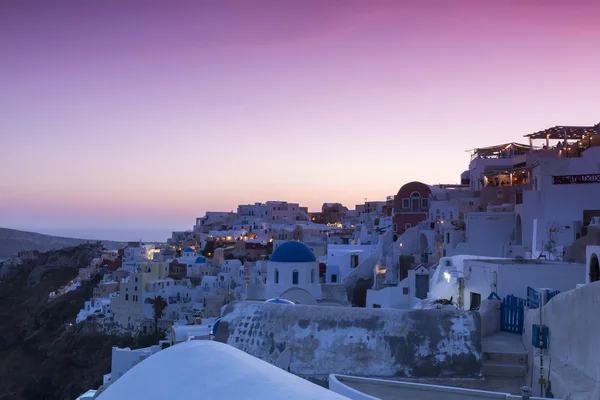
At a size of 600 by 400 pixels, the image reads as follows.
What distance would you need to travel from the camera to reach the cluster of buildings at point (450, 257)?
1292 centimetres

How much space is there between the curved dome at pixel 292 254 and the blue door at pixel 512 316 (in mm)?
12201

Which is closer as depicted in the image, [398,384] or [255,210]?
[398,384]

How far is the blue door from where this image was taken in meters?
10.3

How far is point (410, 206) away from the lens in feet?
113

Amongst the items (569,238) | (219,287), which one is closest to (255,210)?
(219,287)

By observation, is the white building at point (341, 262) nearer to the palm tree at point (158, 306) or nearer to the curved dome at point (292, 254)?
the curved dome at point (292, 254)

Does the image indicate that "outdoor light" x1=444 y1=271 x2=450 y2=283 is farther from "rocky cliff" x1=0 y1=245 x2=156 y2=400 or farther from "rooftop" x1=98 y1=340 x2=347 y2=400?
"rocky cliff" x1=0 y1=245 x2=156 y2=400

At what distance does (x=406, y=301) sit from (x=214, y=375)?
1711 cm

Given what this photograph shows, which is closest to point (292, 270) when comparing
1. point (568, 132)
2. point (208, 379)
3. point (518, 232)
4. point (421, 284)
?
point (421, 284)

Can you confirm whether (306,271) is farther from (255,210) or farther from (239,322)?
(255,210)

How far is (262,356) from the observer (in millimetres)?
9812

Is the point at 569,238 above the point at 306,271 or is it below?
above

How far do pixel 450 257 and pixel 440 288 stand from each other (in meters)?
2.26

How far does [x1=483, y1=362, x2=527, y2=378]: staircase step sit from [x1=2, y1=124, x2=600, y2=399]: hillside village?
0.07 ft
